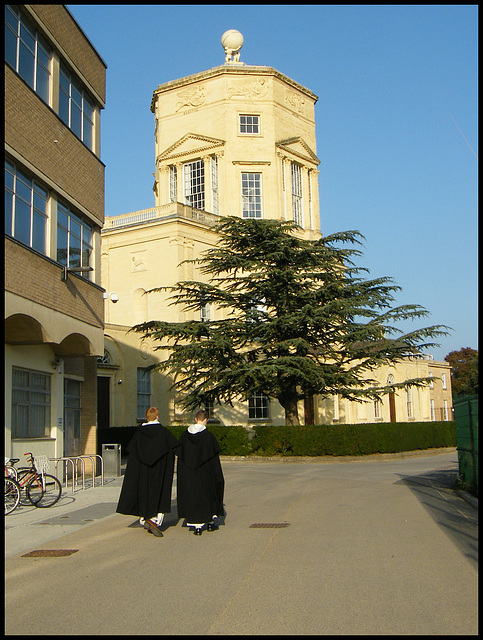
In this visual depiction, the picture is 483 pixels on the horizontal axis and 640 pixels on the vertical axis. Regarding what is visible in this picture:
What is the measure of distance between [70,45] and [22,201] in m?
5.55

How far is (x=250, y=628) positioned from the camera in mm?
5617

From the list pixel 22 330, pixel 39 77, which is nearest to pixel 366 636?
pixel 22 330

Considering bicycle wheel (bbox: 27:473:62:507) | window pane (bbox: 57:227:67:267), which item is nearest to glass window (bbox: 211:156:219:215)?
window pane (bbox: 57:227:67:267)

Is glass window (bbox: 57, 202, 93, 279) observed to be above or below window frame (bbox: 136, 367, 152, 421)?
above

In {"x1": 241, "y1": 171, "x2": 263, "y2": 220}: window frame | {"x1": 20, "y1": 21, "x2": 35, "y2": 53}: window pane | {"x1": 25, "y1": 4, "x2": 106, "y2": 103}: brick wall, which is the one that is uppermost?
{"x1": 241, "y1": 171, "x2": 263, "y2": 220}: window frame

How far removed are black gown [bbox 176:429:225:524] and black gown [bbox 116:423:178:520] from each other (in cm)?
19

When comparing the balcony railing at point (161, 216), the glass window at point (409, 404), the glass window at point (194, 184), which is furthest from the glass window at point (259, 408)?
the glass window at point (409, 404)

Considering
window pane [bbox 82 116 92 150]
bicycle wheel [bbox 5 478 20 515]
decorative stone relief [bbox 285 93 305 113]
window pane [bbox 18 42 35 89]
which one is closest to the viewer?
bicycle wheel [bbox 5 478 20 515]

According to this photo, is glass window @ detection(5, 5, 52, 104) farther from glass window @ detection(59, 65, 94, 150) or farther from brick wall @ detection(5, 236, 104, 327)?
brick wall @ detection(5, 236, 104, 327)

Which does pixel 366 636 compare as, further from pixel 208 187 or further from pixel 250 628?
pixel 208 187

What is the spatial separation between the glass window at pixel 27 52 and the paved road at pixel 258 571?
9.18 m

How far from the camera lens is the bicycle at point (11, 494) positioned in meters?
13.1

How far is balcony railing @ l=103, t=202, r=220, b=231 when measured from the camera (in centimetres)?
4034

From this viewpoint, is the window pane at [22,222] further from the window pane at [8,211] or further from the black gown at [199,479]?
the black gown at [199,479]
